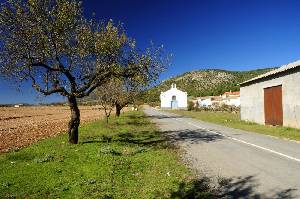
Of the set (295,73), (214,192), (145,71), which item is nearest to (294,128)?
(295,73)

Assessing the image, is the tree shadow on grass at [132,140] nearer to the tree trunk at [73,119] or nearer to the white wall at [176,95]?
the tree trunk at [73,119]

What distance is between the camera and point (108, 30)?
67.5 ft

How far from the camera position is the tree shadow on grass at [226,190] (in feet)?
29.1

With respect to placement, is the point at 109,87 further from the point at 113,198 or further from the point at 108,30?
the point at 113,198

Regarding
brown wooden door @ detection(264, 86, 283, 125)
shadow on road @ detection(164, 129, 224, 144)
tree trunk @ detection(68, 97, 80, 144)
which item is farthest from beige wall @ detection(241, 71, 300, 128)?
tree trunk @ detection(68, 97, 80, 144)

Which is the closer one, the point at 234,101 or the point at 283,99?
the point at 283,99

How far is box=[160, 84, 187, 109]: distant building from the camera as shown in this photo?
122875 millimetres

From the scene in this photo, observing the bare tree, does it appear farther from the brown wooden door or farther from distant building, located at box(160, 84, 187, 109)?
distant building, located at box(160, 84, 187, 109)

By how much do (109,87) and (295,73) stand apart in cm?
2017

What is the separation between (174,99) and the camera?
407ft

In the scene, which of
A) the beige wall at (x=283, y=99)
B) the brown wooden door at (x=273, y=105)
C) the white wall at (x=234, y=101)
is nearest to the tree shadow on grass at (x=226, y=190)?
the beige wall at (x=283, y=99)

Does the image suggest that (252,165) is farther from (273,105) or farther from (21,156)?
(273,105)

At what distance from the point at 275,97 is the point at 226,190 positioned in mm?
24475

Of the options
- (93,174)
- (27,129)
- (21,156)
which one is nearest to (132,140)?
(21,156)
